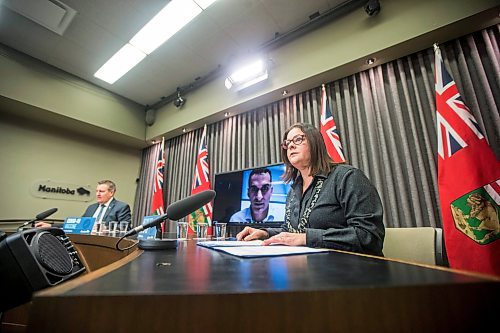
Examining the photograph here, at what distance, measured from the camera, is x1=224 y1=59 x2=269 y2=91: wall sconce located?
2.69 m

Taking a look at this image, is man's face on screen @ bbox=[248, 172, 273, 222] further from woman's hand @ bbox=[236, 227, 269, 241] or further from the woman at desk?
woman's hand @ bbox=[236, 227, 269, 241]

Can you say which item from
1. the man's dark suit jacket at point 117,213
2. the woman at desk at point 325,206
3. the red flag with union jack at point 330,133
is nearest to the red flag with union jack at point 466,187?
the red flag with union jack at point 330,133

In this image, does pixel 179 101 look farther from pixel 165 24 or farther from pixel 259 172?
pixel 259 172

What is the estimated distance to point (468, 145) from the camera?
154cm

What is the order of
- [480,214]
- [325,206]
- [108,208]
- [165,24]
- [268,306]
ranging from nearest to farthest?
1. [268,306]
2. [325,206]
3. [480,214]
4. [165,24]
5. [108,208]

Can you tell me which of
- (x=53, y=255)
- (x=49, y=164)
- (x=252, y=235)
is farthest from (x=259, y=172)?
(x=49, y=164)

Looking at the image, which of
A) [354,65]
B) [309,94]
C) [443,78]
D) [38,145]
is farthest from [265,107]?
[38,145]

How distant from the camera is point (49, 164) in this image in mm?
3498

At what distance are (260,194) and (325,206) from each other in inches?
43.7

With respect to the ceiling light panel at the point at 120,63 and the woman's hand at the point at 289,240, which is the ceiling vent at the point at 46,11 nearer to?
the ceiling light panel at the point at 120,63

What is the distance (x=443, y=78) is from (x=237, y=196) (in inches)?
77.1

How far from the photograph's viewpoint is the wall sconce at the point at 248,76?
106 inches

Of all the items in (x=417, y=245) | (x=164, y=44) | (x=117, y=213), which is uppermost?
(x=164, y=44)

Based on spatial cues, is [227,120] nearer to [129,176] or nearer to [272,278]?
[129,176]
